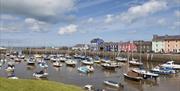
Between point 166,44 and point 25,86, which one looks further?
point 166,44

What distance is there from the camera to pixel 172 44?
136500 mm

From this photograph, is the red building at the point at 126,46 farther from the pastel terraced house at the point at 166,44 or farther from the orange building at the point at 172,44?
the orange building at the point at 172,44

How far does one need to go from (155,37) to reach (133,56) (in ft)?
71.9

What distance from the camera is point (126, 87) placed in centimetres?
5384

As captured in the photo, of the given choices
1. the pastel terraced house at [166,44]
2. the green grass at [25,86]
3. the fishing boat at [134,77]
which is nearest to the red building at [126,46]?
the pastel terraced house at [166,44]

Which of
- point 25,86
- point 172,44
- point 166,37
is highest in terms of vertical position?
point 166,37

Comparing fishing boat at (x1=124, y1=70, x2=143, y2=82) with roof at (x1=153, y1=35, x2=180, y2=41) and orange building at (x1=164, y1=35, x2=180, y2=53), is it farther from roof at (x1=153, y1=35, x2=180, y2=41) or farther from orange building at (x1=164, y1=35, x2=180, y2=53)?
roof at (x1=153, y1=35, x2=180, y2=41)

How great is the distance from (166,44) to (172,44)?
387 cm

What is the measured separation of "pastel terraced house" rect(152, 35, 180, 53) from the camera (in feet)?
442

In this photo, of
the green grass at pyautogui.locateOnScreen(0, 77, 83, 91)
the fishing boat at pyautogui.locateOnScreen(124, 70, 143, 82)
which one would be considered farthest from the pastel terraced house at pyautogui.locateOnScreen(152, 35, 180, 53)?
the green grass at pyautogui.locateOnScreen(0, 77, 83, 91)

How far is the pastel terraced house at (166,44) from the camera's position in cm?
13475

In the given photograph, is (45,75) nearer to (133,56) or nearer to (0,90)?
(0,90)

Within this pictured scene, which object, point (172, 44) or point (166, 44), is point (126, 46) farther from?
point (172, 44)

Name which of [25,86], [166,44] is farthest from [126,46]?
[25,86]
